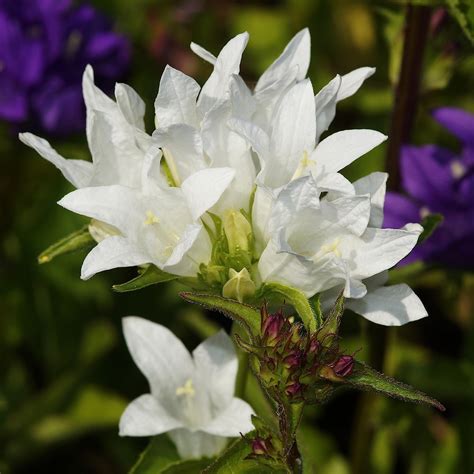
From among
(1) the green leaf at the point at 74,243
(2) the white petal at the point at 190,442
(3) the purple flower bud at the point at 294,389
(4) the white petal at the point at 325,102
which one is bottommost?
(2) the white petal at the point at 190,442

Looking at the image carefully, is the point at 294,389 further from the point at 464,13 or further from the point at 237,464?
the point at 464,13

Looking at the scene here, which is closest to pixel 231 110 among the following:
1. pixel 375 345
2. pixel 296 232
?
pixel 296 232

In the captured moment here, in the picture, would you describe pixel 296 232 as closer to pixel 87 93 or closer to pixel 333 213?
pixel 333 213

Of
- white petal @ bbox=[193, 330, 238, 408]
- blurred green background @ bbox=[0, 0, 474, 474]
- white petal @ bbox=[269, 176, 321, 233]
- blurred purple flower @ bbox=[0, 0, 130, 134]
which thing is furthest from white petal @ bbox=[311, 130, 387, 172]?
blurred purple flower @ bbox=[0, 0, 130, 134]

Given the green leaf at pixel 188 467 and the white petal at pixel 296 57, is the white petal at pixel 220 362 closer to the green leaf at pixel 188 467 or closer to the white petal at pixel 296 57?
the green leaf at pixel 188 467

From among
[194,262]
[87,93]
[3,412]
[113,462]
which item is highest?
[87,93]

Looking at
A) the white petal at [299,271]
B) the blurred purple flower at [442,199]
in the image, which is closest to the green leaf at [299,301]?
the white petal at [299,271]
